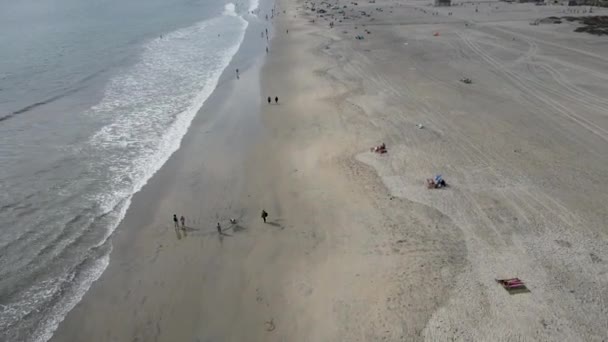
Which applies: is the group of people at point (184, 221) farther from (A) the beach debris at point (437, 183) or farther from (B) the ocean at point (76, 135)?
(A) the beach debris at point (437, 183)

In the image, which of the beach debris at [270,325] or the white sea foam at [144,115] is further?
the white sea foam at [144,115]

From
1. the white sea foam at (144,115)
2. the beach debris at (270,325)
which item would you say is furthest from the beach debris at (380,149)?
the beach debris at (270,325)

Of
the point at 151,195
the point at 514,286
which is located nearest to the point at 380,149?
Result: the point at 514,286

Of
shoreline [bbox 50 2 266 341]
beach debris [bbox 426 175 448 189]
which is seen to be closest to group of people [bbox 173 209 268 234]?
shoreline [bbox 50 2 266 341]

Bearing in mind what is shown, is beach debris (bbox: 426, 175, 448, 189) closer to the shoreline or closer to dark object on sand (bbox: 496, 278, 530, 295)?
dark object on sand (bbox: 496, 278, 530, 295)

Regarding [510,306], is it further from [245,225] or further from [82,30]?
[82,30]

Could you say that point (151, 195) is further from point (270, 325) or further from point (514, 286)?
point (514, 286)
